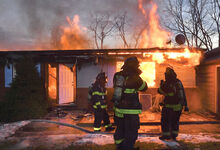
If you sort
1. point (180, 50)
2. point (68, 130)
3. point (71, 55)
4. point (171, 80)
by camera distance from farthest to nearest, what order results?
point (71, 55) < point (180, 50) < point (68, 130) < point (171, 80)

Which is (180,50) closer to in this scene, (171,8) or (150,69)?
(150,69)

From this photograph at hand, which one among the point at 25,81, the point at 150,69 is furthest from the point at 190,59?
the point at 25,81

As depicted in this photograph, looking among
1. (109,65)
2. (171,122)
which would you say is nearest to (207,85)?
(171,122)

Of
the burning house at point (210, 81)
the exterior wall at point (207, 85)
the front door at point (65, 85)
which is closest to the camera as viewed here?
the burning house at point (210, 81)

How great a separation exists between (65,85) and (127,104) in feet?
24.8

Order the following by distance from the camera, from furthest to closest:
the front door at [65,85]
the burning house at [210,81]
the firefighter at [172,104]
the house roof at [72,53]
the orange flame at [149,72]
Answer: the front door at [65,85]
the orange flame at [149,72]
the house roof at [72,53]
the burning house at [210,81]
the firefighter at [172,104]

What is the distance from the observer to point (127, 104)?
3207 mm

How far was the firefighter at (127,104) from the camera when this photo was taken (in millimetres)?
3168

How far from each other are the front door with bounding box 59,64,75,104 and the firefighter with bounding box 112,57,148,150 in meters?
7.13

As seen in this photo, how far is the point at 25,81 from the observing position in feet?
22.9

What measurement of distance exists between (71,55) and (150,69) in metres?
4.63

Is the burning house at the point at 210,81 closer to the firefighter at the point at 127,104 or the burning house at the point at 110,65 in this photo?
the burning house at the point at 110,65

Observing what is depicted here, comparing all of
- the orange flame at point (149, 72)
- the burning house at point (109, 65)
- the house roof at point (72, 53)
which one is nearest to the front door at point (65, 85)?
the burning house at point (109, 65)

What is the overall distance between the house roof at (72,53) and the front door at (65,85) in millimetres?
1542
